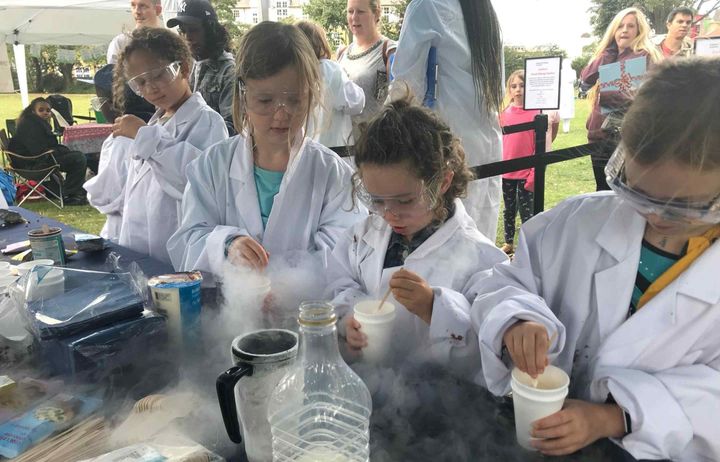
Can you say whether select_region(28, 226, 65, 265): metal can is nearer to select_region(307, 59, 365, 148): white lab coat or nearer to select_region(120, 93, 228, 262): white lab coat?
select_region(120, 93, 228, 262): white lab coat

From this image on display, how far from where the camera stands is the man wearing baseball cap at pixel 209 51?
3.35 m

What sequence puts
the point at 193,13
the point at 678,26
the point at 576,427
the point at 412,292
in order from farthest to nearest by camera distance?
the point at 678,26 → the point at 193,13 → the point at 412,292 → the point at 576,427

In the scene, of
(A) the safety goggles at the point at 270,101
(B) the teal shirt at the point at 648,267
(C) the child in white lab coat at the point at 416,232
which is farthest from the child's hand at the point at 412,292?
(A) the safety goggles at the point at 270,101

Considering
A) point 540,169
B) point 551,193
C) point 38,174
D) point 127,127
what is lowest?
point 551,193

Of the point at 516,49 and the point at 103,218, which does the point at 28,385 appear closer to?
the point at 516,49

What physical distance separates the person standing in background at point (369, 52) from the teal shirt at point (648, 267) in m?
3.12

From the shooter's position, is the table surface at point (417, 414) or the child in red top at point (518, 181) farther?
the child in red top at point (518, 181)

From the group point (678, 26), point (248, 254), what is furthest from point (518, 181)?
point (248, 254)

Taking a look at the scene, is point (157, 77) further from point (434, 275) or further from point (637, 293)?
point (637, 293)

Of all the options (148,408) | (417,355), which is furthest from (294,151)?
(148,408)

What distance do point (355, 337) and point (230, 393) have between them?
470 millimetres

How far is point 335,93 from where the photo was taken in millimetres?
3830

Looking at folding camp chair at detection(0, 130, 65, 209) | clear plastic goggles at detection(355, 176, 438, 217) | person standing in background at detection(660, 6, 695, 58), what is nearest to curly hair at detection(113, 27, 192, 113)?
clear plastic goggles at detection(355, 176, 438, 217)

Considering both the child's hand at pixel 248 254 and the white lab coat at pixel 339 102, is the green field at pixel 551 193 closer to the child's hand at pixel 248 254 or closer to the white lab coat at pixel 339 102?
the white lab coat at pixel 339 102
